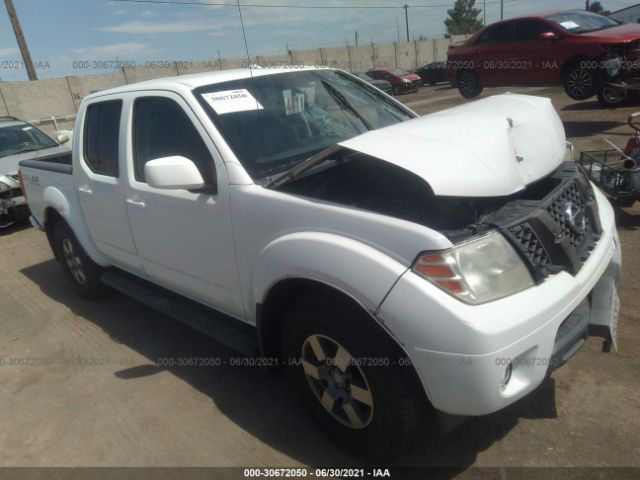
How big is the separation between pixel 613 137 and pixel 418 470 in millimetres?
7820

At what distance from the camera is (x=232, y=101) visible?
301cm

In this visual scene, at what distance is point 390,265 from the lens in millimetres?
1992

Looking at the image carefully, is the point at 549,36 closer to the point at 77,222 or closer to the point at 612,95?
the point at 612,95

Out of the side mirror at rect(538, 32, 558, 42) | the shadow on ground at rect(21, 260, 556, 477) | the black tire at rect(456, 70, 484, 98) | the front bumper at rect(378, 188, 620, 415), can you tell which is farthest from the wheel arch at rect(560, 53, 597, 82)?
the front bumper at rect(378, 188, 620, 415)

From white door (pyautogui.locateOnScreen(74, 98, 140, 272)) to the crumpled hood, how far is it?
2057mm

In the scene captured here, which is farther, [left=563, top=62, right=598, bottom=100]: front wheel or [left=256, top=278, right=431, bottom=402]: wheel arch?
[left=563, top=62, right=598, bottom=100]: front wheel

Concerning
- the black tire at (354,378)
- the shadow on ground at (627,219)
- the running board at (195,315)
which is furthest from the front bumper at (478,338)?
the shadow on ground at (627,219)

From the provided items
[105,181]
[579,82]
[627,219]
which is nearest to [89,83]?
[579,82]

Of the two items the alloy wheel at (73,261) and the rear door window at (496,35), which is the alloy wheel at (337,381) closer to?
the alloy wheel at (73,261)

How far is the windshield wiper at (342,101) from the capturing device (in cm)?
332

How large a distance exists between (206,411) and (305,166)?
1640 mm

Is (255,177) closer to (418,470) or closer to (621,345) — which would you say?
(418,470)

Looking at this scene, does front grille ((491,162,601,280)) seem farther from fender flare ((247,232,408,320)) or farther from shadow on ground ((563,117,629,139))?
shadow on ground ((563,117,629,139))

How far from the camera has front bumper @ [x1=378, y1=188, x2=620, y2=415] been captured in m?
1.85
